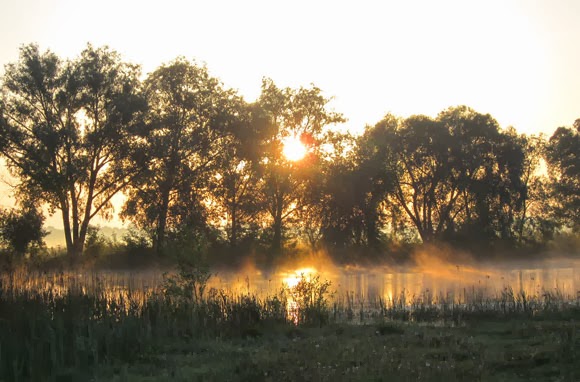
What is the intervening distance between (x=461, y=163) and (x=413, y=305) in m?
45.0

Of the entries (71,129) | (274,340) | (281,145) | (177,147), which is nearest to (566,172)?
(281,145)

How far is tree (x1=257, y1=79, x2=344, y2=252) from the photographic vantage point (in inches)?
2554

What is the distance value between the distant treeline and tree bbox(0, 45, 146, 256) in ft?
0.40

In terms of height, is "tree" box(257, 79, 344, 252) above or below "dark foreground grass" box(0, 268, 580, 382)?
above

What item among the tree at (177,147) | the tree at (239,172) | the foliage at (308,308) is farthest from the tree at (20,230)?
the foliage at (308,308)

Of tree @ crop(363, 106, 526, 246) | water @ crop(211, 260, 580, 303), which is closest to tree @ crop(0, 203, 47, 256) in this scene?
water @ crop(211, 260, 580, 303)

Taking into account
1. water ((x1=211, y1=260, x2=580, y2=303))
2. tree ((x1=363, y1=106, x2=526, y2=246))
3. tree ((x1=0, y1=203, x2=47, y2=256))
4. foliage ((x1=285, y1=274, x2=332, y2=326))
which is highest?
tree ((x1=363, y1=106, x2=526, y2=246))

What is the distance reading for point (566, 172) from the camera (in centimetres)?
7381

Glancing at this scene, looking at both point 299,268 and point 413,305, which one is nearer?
point 413,305

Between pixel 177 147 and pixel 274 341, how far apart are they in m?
43.0

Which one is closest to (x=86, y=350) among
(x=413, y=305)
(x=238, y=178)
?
(x=413, y=305)

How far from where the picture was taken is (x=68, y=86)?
54.3 m

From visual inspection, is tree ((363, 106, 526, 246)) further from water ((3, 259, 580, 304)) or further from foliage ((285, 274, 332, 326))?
foliage ((285, 274, 332, 326))

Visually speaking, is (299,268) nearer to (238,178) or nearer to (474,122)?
(238,178)
